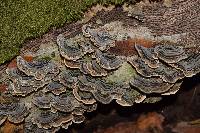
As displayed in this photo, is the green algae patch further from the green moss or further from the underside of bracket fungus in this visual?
the green moss

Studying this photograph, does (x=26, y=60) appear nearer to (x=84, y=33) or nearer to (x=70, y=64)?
(x=70, y=64)

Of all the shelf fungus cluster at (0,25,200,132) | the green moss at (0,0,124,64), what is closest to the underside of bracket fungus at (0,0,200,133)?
the shelf fungus cluster at (0,25,200,132)

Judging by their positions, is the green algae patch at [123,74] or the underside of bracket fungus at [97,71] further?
the green algae patch at [123,74]

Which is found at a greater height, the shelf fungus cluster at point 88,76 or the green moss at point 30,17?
the green moss at point 30,17

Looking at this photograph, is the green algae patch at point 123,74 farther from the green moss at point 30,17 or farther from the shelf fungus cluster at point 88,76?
the green moss at point 30,17

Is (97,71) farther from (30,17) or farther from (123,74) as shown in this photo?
(30,17)

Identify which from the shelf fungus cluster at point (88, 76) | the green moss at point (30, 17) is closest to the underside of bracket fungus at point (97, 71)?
the shelf fungus cluster at point (88, 76)
